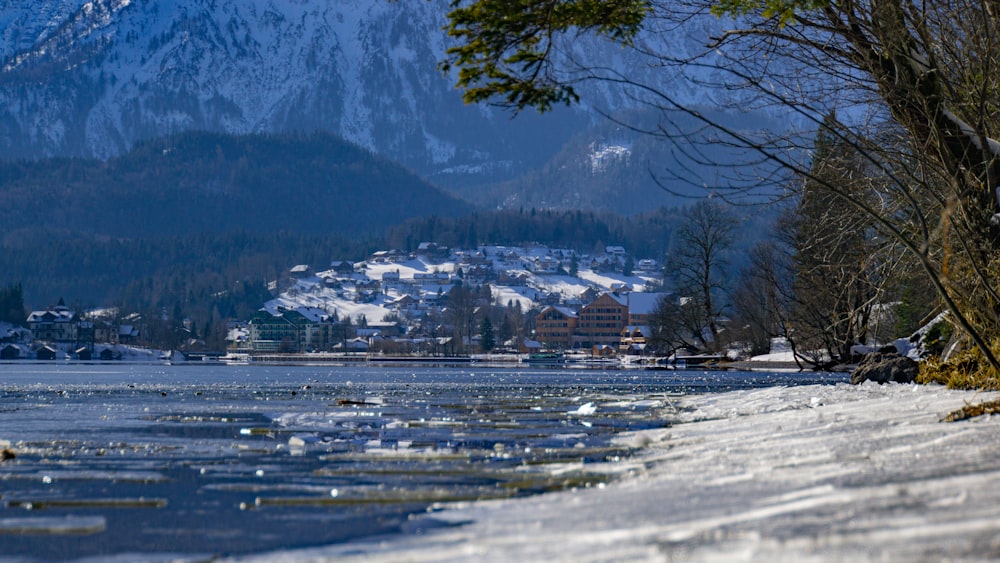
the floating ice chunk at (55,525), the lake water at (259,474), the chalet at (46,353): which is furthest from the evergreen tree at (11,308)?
the floating ice chunk at (55,525)

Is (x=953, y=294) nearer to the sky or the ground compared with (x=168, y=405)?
nearer to the sky

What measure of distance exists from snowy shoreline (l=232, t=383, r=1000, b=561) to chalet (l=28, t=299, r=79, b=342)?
642 ft

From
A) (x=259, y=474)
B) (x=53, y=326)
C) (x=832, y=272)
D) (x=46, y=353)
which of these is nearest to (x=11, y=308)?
(x=53, y=326)

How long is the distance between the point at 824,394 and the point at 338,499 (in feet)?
29.9

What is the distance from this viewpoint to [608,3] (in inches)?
408

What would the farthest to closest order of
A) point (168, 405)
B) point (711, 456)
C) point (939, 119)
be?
point (168, 405) < point (939, 119) < point (711, 456)

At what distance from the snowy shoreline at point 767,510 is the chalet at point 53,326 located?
19576 cm

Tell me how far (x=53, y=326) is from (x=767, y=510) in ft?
670

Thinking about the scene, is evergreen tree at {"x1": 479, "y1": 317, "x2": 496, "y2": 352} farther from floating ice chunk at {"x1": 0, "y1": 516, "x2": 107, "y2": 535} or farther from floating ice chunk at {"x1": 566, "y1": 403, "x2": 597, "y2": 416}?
floating ice chunk at {"x1": 0, "y1": 516, "x2": 107, "y2": 535}

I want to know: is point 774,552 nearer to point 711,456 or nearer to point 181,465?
point 711,456

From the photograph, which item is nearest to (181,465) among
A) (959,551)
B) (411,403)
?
(959,551)

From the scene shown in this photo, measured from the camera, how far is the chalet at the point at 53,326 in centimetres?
19000

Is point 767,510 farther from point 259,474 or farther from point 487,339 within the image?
point 487,339

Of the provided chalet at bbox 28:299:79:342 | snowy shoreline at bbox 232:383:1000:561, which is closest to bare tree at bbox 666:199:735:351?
snowy shoreline at bbox 232:383:1000:561
